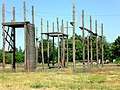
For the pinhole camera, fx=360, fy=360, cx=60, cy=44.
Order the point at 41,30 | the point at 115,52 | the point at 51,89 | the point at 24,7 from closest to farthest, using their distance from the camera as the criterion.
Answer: the point at 51,89
the point at 24,7
the point at 41,30
the point at 115,52

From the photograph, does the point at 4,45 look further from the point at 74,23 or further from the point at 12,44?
the point at 74,23

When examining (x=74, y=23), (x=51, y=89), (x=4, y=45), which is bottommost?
(x=51, y=89)

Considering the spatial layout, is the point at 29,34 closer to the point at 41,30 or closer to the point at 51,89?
the point at 41,30

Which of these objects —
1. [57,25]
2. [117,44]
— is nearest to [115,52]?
[117,44]

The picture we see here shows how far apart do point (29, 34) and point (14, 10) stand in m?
3.54

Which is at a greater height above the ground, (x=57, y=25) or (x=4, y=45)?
(x=57, y=25)

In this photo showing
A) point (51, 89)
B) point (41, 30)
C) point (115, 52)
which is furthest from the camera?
point (115, 52)

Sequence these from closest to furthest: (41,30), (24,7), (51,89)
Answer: (51,89) < (24,7) < (41,30)

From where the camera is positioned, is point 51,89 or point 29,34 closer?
point 51,89

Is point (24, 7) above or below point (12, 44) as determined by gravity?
above

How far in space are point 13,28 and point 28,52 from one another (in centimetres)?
349

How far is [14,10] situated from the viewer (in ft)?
145

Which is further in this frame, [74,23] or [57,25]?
[57,25]

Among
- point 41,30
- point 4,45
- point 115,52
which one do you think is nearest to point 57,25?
point 41,30
